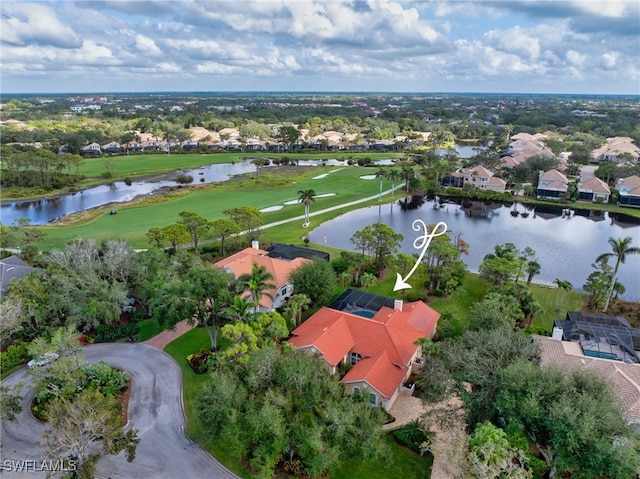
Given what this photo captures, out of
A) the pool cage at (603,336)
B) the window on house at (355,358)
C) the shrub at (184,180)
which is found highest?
the pool cage at (603,336)

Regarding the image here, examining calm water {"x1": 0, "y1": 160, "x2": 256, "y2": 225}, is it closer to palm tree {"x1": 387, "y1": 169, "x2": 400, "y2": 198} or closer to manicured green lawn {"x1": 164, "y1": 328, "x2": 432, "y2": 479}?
palm tree {"x1": 387, "y1": 169, "x2": 400, "y2": 198}

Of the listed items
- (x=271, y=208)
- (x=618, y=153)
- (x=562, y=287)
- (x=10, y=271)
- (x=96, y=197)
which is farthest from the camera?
(x=618, y=153)

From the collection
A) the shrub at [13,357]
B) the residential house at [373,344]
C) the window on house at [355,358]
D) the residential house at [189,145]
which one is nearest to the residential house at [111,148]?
the residential house at [189,145]

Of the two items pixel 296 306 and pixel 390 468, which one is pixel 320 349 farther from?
pixel 390 468

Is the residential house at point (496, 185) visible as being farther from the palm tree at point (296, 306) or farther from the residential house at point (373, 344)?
the palm tree at point (296, 306)

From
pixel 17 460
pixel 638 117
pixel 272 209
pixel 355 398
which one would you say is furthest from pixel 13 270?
pixel 638 117

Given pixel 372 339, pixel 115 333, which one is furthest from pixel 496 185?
pixel 115 333
